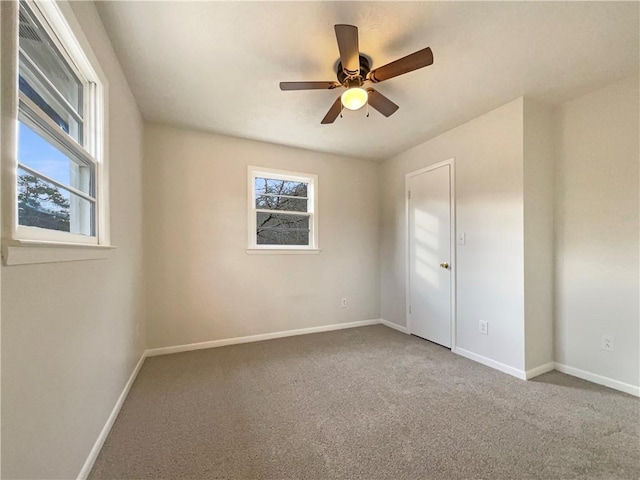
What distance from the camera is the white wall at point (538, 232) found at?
238 cm

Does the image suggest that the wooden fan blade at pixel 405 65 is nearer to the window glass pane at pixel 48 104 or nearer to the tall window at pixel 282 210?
the window glass pane at pixel 48 104

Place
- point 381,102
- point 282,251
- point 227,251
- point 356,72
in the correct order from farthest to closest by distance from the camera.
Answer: point 282,251, point 227,251, point 381,102, point 356,72

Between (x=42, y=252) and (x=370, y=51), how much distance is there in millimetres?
2064

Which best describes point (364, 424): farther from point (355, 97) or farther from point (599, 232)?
point (599, 232)

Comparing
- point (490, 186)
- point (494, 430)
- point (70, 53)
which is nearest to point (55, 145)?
point (70, 53)

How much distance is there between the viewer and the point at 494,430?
65.4 inches

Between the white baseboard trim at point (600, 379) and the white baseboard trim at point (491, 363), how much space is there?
48 centimetres

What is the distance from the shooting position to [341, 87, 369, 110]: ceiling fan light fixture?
1797 mm

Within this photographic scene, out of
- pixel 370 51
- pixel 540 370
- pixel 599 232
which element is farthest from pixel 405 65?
pixel 540 370

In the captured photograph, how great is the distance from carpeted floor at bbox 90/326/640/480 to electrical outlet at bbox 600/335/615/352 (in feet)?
1.07

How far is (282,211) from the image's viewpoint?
353 cm

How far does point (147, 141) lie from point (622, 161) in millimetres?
4361

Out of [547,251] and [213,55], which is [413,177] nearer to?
[547,251]

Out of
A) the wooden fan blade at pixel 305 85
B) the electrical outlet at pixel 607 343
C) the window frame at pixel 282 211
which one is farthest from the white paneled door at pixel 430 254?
the wooden fan blade at pixel 305 85
